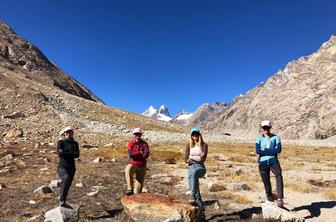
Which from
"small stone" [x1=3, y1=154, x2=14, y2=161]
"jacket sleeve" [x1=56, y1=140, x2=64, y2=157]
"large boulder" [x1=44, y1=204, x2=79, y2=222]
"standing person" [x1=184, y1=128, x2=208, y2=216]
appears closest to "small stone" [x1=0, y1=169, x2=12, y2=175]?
"small stone" [x1=3, y1=154, x2=14, y2=161]

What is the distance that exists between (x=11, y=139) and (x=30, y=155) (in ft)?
55.5

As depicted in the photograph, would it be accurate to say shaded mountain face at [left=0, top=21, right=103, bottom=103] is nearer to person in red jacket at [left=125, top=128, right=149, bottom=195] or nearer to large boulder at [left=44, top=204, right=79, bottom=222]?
person in red jacket at [left=125, top=128, right=149, bottom=195]

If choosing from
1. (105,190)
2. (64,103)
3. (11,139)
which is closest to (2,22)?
(64,103)

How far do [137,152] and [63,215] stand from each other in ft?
11.4

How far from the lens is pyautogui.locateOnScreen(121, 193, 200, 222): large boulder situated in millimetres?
11656

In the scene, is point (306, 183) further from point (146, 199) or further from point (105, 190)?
point (146, 199)

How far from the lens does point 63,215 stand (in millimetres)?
12477

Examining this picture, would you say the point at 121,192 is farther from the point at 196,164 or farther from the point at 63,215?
the point at 196,164

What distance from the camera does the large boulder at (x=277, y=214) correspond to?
40.6 ft

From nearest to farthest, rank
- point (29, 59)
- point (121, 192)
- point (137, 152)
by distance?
1. point (137, 152)
2. point (121, 192)
3. point (29, 59)

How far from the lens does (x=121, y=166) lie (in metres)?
29.5

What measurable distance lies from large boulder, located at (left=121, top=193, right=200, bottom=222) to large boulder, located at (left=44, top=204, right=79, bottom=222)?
1.96m

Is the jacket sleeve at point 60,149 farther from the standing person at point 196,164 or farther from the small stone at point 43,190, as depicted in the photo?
the small stone at point 43,190

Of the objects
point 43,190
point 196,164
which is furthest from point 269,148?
point 43,190
